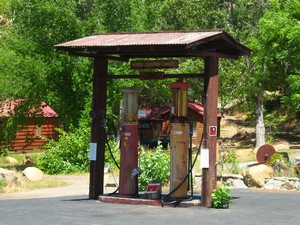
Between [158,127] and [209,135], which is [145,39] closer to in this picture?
[209,135]

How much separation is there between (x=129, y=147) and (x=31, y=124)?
28.5m

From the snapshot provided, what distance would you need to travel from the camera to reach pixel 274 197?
16.8 meters

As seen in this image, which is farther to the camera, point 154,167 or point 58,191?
point 58,191

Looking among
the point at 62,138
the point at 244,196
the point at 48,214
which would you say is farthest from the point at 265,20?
the point at 48,214

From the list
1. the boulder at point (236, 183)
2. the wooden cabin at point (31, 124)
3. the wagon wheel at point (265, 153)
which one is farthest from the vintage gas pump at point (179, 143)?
the wooden cabin at point (31, 124)

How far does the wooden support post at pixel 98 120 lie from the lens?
1570 cm

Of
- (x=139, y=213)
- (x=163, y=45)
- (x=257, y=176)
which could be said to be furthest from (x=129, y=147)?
(x=257, y=176)

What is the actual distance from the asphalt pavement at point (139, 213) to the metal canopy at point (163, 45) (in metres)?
3.17

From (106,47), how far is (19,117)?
21458 mm

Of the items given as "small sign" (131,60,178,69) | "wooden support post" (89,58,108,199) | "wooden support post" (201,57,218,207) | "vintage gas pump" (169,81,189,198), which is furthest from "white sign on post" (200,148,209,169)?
"wooden support post" (89,58,108,199)

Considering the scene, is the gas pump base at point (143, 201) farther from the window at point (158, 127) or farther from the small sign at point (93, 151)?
the window at point (158, 127)

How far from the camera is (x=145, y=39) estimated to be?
1461 cm

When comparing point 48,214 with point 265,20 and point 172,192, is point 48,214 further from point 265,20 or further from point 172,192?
point 265,20

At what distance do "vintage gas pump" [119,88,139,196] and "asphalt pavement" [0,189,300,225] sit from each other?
0.73m
